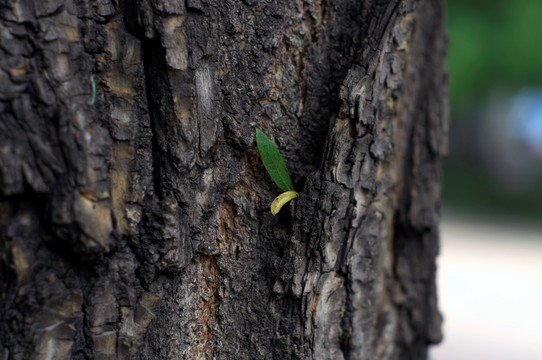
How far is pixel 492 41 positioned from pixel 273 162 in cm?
701

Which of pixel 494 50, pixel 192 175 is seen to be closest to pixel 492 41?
pixel 494 50

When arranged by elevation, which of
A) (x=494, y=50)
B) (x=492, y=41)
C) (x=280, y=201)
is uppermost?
(x=492, y=41)

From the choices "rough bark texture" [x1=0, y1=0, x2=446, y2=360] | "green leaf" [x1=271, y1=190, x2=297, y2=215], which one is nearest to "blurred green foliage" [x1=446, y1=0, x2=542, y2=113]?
"rough bark texture" [x1=0, y1=0, x2=446, y2=360]

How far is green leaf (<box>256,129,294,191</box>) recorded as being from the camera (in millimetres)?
1129

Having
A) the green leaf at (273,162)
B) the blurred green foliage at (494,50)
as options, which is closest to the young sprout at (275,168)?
the green leaf at (273,162)

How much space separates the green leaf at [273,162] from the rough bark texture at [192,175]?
0.10 feet

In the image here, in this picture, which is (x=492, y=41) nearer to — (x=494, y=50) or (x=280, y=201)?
(x=494, y=50)

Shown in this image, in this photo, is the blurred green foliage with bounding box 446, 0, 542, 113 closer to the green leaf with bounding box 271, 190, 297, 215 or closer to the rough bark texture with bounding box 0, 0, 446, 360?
the rough bark texture with bounding box 0, 0, 446, 360

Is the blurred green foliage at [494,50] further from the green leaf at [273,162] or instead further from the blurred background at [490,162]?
the green leaf at [273,162]

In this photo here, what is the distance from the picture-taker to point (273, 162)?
1.14 metres

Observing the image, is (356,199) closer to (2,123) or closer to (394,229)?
(394,229)

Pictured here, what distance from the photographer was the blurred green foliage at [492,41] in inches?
268

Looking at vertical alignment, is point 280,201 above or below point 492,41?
below

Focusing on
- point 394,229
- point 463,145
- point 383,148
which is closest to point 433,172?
point 394,229
